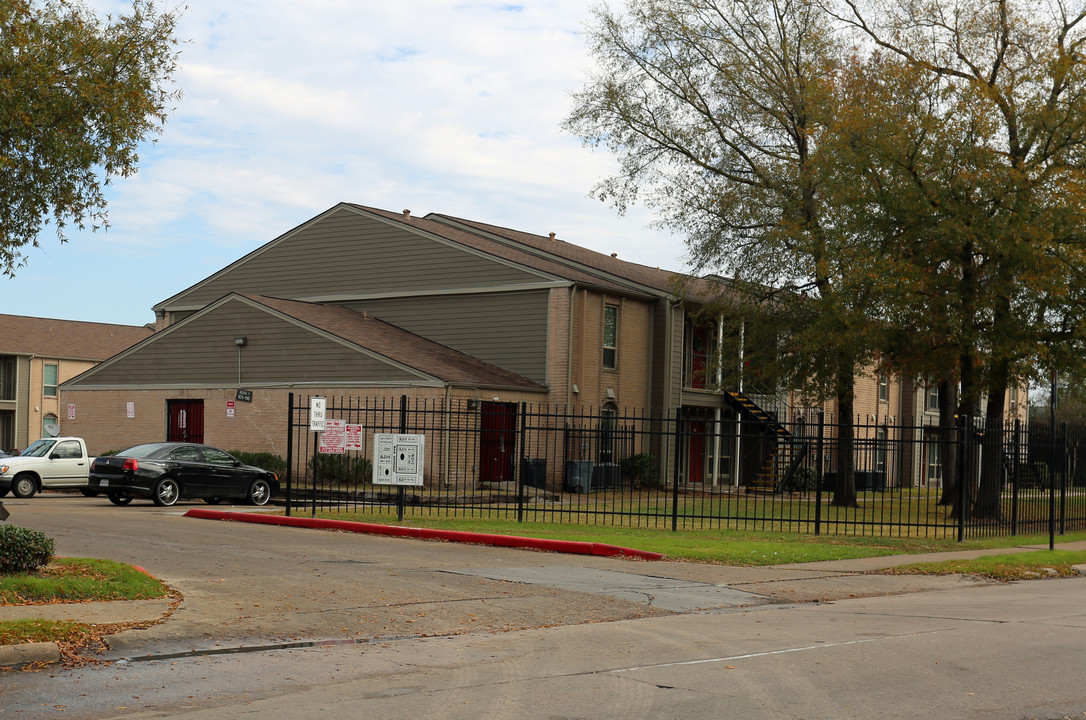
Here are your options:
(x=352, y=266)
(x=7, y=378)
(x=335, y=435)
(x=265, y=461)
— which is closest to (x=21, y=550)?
(x=335, y=435)

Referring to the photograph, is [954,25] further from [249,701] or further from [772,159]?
[249,701]

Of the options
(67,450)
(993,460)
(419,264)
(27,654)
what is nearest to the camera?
(27,654)

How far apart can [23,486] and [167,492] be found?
5.44 m

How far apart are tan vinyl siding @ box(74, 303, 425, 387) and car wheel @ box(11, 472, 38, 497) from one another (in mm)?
8134

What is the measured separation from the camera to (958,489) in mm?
21453

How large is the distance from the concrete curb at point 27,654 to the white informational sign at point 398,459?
12216mm

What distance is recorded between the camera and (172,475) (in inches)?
1004

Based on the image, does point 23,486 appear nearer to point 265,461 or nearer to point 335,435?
point 265,461

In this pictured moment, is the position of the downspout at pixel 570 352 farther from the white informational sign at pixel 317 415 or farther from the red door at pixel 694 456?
the white informational sign at pixel 317 415

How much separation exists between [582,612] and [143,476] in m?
16.0

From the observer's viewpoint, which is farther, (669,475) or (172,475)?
(669,475)

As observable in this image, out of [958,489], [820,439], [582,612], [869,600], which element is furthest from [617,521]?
[582,612]

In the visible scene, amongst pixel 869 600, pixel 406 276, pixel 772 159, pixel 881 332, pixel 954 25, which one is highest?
pixel 954 25

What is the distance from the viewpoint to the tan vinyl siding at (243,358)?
33.8 m
